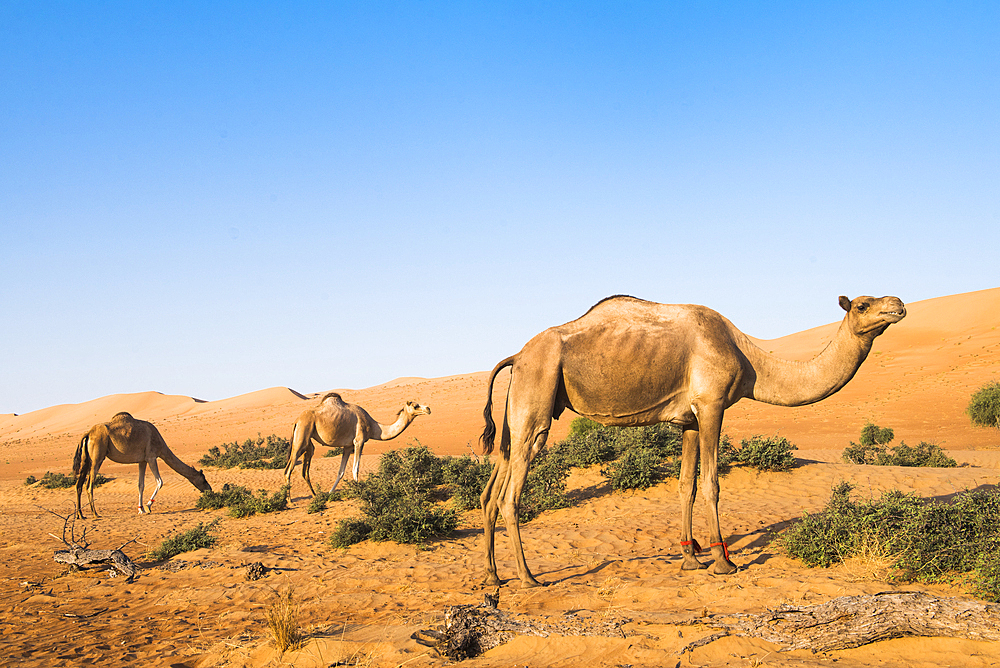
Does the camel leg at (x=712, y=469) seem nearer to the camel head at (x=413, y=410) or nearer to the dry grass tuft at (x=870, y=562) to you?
the dry grass tuft at (x=870, y=562)

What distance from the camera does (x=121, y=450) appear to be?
16828 mm

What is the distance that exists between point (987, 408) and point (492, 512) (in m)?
25.1

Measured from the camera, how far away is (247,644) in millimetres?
5770

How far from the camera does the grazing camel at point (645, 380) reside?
724 centimetres

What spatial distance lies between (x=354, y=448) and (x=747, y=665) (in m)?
15.9

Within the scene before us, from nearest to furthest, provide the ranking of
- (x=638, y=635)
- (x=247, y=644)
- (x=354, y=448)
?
(x=638, y=635)
(x=247, y=644)
(x=354, y=448)

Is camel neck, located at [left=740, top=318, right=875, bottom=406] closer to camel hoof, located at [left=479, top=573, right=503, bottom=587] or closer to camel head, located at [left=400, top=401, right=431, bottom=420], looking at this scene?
camel hoof, located at [left=479, top=573, right=503, bottom=587]

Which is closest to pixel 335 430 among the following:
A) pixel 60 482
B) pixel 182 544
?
pixel 182 544

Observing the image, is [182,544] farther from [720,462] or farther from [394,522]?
[720,462]

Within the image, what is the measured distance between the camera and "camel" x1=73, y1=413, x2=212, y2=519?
16391 millimetres

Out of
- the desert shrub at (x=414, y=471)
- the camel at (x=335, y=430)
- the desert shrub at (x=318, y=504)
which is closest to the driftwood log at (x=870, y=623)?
the desert shrub at (x=414, y=471)

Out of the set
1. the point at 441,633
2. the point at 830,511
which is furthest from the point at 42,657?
the point at 830,511

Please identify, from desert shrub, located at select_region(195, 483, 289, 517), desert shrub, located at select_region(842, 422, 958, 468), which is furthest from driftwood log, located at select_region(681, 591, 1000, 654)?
desert shrub, located at select_region(842, 422, 958, 468)

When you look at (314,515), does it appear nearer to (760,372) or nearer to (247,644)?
(247,644)
